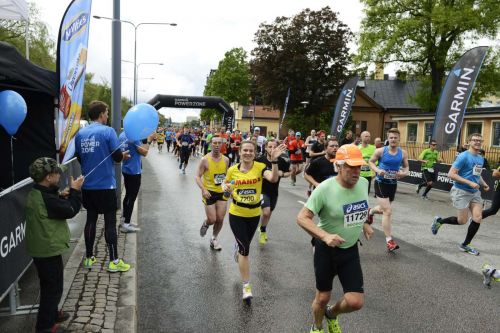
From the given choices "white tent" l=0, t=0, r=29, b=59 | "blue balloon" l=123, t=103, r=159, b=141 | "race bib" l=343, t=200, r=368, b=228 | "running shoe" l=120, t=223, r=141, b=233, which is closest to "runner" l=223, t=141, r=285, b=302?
"blue balloon" l=123, t=103, r=159, b=141

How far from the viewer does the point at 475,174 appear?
7.09m

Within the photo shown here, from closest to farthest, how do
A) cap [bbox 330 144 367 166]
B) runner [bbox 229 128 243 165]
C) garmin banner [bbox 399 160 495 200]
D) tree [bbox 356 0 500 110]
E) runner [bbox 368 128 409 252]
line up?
cap [bbox 330 144 367 166], runner [bbox 368 128 409 252], garmin banner [bbox 399 160 495 200], runner [bbox 229 128 243 165], tree [bbox 356 0 500 110]

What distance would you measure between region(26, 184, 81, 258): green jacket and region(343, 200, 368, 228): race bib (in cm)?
232

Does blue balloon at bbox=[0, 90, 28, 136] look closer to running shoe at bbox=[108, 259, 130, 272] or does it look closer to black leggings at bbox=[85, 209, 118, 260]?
black leggings at bbox=[85, 209, 118, 260]

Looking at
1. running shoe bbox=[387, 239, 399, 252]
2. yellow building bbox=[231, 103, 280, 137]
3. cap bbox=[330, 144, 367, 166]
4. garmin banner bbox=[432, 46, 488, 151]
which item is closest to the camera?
cap bbox=[330, 144, 367, 166]

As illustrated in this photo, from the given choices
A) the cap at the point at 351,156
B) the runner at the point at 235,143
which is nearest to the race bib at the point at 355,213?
the cap at the point at 351,156

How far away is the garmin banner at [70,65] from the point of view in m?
5.78

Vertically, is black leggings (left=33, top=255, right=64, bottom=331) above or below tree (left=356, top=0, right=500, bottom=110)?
below

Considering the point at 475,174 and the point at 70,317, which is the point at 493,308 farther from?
the point at 70,317

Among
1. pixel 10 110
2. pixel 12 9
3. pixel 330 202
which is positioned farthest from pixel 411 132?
pixel 330 202

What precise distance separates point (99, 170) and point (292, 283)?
9.01 ft

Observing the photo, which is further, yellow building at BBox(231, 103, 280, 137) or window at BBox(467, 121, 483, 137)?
yellow building at BBox(231, 103, 280, 137)

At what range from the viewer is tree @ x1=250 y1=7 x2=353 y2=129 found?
152 feet

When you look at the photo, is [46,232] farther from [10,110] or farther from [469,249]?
[469,249]
